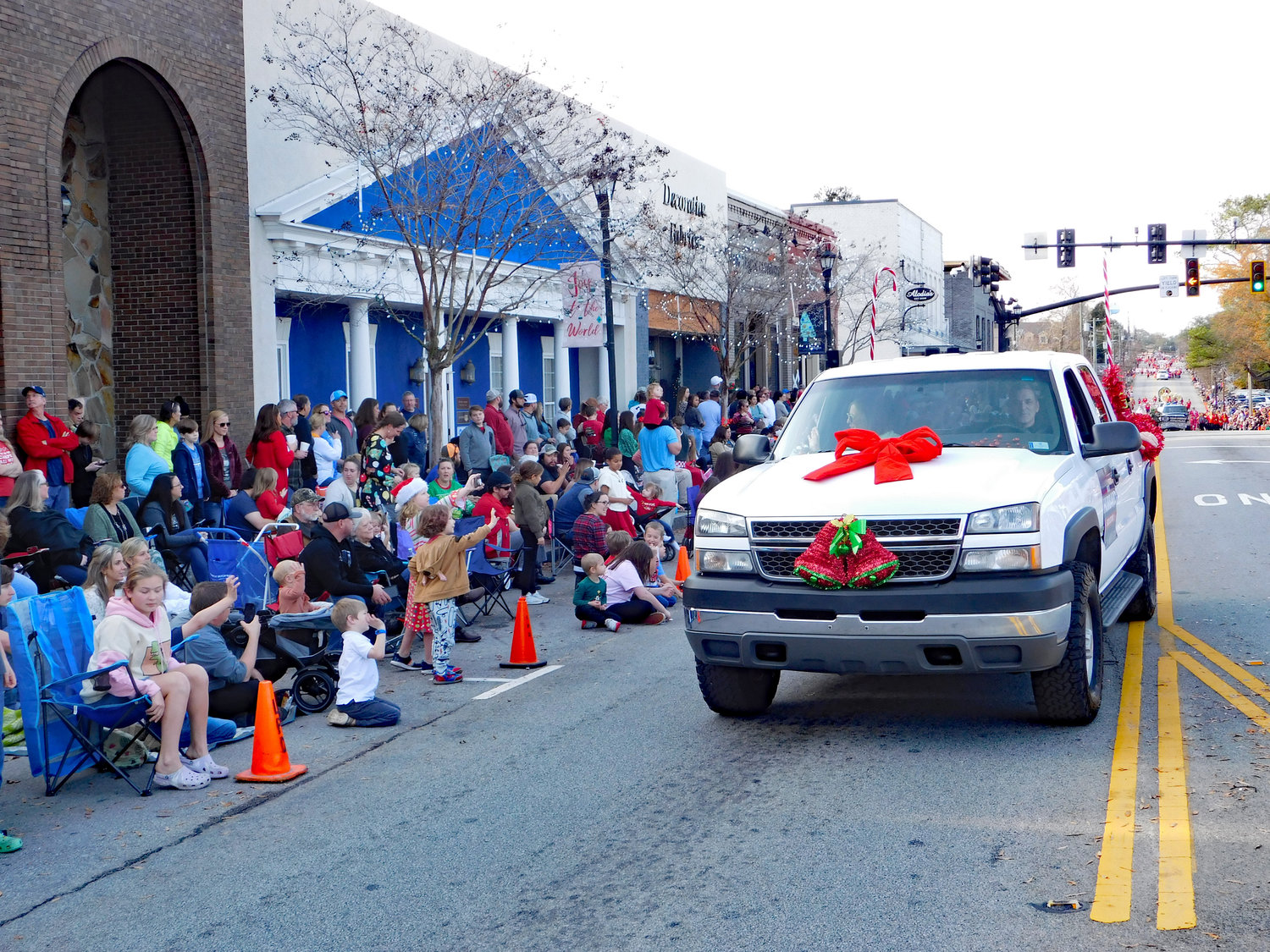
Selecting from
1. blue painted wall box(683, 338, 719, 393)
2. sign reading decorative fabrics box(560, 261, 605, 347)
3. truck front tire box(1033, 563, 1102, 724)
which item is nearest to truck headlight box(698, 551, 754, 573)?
truck front tire box(1033, 563, 1102, 724)

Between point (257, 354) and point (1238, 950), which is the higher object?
point (257, 354)

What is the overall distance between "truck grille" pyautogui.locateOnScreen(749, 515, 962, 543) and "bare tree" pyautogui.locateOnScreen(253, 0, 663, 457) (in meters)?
10.5

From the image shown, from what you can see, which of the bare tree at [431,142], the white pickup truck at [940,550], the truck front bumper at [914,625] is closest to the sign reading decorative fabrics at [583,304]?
the bare tree at [431,142]

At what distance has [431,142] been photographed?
57.8 feet

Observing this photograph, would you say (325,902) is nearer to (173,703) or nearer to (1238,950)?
(173,703)

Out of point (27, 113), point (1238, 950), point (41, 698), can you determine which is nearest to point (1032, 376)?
point (1238, 950)

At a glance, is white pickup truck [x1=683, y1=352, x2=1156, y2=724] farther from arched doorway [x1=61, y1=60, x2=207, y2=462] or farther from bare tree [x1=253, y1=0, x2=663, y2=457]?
arched doorway [x1=61, y1=60, x2=207, y2=462]

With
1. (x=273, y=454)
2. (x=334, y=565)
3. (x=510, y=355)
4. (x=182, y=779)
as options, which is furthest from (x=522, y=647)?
(x=510, y=355)

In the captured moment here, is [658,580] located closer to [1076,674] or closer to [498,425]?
[498,425]

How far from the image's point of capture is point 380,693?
928 centimetres

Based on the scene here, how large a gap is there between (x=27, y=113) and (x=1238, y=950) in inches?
583

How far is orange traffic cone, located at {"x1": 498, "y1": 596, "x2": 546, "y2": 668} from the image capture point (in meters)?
10.0

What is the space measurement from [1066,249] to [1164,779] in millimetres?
30999

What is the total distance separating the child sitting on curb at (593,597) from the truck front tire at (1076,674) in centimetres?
525
